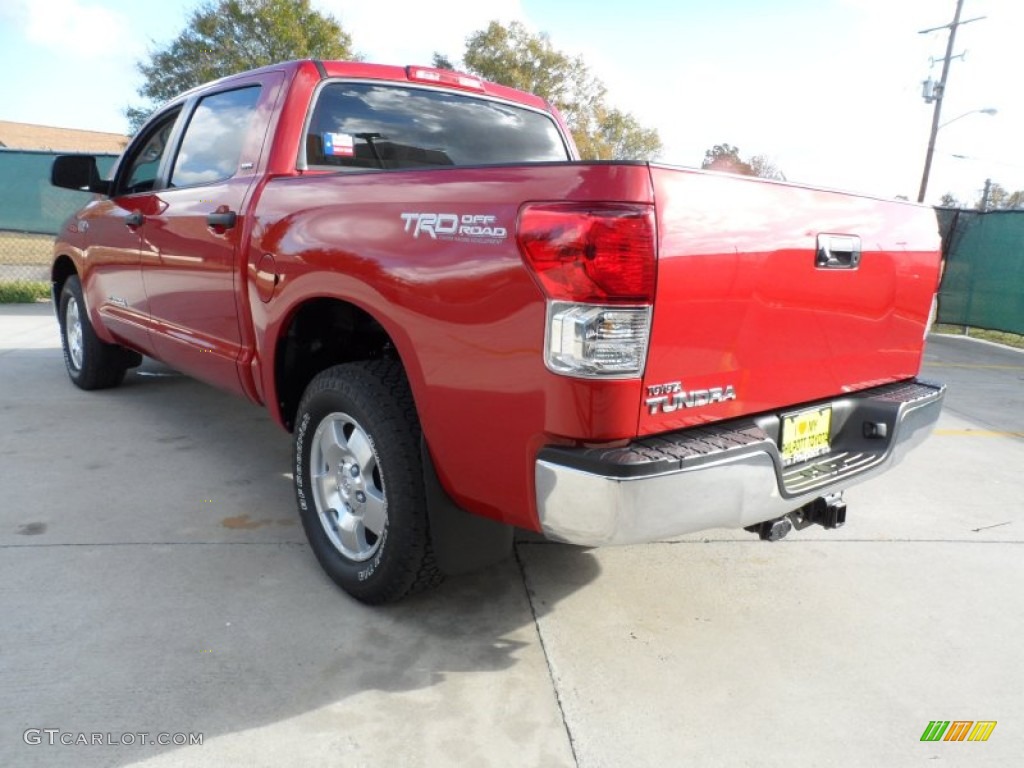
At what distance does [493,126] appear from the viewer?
3.72 m

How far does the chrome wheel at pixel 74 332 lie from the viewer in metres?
5.41

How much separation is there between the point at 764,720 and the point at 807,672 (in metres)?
0.33

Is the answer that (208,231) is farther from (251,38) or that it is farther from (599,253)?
(251,38)

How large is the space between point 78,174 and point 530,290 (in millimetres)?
4006

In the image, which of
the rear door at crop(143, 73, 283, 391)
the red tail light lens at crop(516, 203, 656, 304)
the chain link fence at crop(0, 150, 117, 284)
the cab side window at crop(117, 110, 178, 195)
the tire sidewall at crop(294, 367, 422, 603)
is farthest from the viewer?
the chain link fence at crop(0, 150, 117, 284)

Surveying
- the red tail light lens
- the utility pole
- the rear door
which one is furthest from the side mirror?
the utility pole

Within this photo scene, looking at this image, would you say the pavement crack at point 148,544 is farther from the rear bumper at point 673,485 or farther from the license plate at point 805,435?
the license plate at point 805,435

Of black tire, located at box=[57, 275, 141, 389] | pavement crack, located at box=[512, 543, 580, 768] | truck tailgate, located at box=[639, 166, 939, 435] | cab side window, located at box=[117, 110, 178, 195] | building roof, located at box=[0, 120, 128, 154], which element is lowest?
pavement crack, located at box=[512, 543, 580, 768]

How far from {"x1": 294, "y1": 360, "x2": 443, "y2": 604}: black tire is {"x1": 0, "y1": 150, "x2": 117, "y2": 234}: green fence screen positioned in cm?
Result: 1091

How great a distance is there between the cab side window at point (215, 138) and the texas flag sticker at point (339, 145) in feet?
1.27

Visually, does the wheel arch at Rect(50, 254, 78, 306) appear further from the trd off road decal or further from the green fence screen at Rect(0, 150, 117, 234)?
the green fence screen at Rect(0, 150, 117, 234)

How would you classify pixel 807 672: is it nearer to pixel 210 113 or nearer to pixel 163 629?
pixel 163 629

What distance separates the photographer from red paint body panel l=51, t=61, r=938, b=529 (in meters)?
1.90

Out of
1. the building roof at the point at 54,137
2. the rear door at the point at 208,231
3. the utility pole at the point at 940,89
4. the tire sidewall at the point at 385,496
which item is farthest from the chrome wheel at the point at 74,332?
the building roof at the point at 54,137
